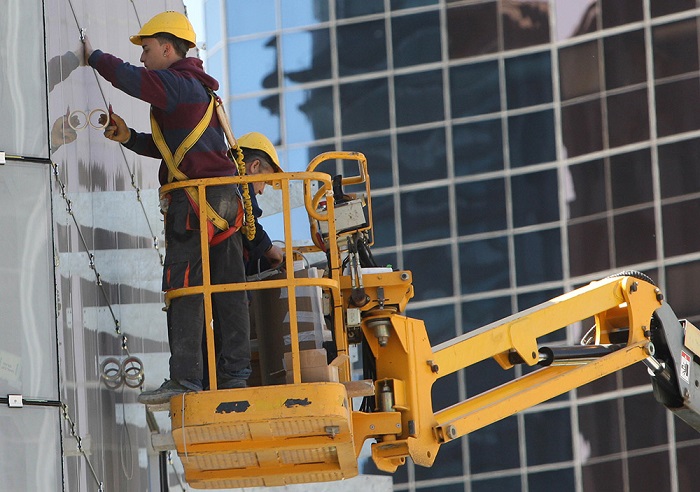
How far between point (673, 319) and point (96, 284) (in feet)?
Answer: 17.7

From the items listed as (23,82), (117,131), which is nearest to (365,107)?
(117,131)

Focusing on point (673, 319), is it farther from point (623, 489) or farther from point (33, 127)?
point (623, 489)

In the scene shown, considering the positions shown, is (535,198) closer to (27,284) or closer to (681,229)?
(681,229)

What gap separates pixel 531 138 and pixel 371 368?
2093cm

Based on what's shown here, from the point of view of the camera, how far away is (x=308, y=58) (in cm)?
3394

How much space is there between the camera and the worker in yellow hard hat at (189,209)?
9438 mm

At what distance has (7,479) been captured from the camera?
8102 millimetres

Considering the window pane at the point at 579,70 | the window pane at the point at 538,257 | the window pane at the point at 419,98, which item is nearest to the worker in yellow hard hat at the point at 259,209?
the window pane at the point at 538,257

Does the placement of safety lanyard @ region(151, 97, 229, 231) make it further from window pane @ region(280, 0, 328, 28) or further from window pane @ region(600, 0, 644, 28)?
window pane @ region(280, 0, 328, 28)

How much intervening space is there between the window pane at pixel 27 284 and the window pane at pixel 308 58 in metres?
25.4

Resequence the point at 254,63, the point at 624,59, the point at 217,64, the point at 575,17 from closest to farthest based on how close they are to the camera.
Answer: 1. the point at 624,59
2. the point at 575,17
3. the point at 254,63
4. the point at 217,64

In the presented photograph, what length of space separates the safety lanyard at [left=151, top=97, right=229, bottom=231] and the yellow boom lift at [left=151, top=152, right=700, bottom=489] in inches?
5.0

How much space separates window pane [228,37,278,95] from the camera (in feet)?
114

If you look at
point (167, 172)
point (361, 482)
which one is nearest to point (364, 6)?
point (361, 482)
